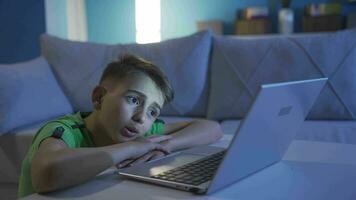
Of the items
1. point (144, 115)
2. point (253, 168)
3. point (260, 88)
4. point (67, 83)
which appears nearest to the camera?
point (260, 88)

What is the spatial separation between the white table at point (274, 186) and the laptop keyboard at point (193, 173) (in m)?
0.03

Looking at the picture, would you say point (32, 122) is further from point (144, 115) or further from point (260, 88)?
point (260, 88)

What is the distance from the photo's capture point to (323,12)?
378cm

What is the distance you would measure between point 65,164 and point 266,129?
0.34m

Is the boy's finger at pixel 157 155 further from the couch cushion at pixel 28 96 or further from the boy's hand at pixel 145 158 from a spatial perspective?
the couch cushion at pixel 28 96

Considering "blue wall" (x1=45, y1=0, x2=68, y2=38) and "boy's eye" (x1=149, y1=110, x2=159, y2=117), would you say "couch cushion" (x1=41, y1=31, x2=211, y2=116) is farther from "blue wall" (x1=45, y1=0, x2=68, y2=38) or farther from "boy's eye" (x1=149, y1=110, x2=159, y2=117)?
"boy's eye" (x1=149, y1=110, x2=159, y2=117)

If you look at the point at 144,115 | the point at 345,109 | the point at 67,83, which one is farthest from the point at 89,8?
the point at 144,115

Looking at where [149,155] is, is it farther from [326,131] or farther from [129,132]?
[326,131]

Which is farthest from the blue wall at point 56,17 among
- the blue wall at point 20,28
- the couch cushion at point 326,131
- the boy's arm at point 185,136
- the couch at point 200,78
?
the boy's arm at point 185,136

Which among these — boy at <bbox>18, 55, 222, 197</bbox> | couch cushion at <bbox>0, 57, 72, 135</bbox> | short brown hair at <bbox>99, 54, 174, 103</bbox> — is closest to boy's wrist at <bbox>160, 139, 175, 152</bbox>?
boy at <bbox>18, 55, 222, 197</bbox>

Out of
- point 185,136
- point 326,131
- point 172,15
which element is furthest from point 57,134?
point 172,15

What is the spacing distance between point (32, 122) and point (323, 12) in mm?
2717

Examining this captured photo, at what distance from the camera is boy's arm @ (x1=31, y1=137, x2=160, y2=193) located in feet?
2.28

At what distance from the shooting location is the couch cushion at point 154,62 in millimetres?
2418
